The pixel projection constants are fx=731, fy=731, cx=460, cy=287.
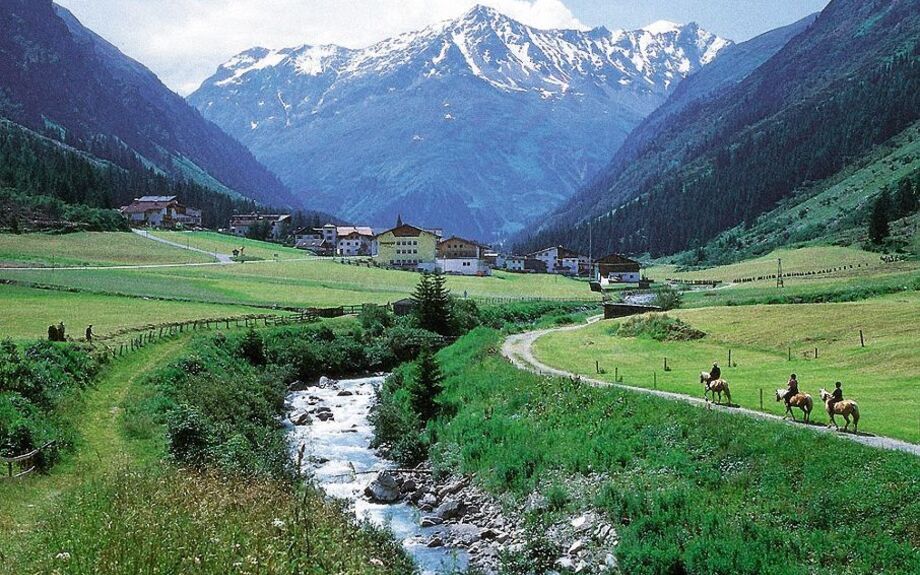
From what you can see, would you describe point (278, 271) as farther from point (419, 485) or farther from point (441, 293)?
point (419, 485)

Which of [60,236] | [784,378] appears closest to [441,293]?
[784,378]

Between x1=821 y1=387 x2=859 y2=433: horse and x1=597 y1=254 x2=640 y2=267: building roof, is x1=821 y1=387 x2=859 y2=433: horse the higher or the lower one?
the lower one

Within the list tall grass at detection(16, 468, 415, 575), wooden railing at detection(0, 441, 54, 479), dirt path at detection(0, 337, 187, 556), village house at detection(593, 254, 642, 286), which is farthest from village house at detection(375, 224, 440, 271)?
tall grass at detection(16, 468, 415, 575)

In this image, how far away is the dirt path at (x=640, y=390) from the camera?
90.2ft

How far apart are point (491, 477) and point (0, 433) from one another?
21.3 meters

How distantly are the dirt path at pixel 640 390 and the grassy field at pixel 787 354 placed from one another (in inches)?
36.6

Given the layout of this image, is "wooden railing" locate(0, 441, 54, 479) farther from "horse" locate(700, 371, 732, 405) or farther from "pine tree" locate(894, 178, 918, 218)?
"pine tree" locate(894, 178, 918, 218)

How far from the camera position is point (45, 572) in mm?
15023

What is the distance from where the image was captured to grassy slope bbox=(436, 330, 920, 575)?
23344 mm

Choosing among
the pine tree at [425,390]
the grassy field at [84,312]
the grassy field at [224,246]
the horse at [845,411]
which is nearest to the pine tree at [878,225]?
the grassy field at [84,312]

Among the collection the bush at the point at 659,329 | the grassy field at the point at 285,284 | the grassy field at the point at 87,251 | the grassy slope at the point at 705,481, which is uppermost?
the grassy field at the point at 87,251

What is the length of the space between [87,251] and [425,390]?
103367 millimetres

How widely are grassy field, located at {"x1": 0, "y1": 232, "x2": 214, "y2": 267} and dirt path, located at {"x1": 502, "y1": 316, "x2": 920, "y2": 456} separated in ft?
246

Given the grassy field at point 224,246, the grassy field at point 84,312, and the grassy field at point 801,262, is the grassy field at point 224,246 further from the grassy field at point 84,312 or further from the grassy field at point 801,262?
the grassy field at point 801,262
